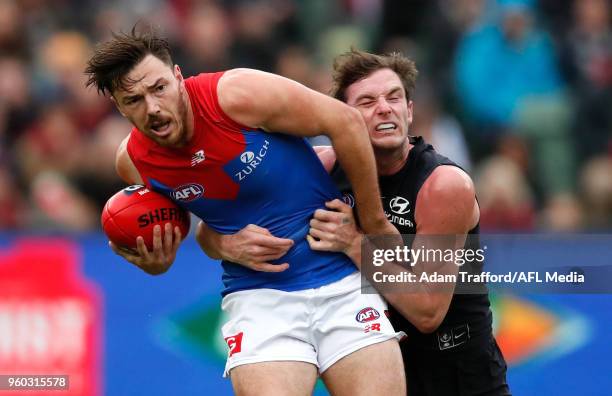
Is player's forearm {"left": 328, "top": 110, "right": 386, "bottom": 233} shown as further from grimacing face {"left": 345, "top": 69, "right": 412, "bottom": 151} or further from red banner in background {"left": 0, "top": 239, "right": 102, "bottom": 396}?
red banner in background {"left": 0, "top": 239, "right": 102, "bottom": 396}

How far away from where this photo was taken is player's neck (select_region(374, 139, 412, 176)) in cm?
606

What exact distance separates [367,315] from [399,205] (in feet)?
2.13

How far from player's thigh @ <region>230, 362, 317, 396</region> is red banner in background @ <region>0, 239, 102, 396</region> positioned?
3057 mm

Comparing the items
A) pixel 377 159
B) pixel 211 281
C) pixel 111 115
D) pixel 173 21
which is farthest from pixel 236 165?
pixel 173 21

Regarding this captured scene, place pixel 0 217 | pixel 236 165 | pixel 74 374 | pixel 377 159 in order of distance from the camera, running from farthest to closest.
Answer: pixel 0 217, pixel 74 374, pixel 377 159, pixel 236 165

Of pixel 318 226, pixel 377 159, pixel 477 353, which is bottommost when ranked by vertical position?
pixel 477 353

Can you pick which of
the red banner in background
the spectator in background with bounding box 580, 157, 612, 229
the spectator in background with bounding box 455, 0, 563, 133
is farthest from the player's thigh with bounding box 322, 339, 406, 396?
the spectator in background with bounding box 455, 0, 563, 133

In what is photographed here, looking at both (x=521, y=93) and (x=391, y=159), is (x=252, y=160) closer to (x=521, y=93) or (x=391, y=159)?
(x=391, y=159)

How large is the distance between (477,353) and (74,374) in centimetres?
333

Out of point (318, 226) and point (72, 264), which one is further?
point (72, 264)

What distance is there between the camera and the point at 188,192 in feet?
18.7

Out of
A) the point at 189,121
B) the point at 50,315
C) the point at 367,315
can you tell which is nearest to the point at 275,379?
the point at 367,315

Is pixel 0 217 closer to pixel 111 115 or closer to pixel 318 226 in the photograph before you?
pixel 111 115

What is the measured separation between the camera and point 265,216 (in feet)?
18.7
